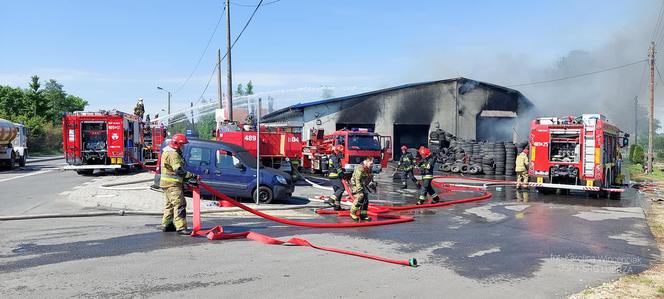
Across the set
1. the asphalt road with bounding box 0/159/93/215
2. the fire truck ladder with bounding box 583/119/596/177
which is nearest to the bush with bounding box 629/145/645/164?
the fire truck ladder with bounding box 583/119/596/177

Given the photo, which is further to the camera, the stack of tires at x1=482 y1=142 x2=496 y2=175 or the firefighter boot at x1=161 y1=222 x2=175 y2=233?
the stack of tires at x1=482 y1=142 x2=496 y2=175

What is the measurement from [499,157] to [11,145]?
77.9 ft

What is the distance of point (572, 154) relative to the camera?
16891 mm

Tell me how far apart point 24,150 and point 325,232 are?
22.5m

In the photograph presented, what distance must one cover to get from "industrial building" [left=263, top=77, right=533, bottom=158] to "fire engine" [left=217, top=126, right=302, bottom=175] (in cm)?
1823

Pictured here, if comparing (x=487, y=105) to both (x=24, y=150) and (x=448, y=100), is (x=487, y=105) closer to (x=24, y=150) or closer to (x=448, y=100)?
(x=448, y=100)

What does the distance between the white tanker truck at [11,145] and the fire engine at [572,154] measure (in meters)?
21.9

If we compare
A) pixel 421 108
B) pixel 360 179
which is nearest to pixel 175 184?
pixel 360 179

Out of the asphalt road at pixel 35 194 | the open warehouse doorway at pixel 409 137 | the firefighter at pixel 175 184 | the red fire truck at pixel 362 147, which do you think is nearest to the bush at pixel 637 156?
the open warehouse doorway at pixel 409 137

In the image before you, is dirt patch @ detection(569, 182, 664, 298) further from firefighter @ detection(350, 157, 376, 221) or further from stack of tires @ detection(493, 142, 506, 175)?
stack of tires @ detection(493, 142, 506, 175)

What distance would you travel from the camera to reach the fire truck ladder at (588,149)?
53.6 feet

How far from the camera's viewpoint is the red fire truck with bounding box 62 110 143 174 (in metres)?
20.1

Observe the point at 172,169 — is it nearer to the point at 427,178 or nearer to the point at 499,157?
the point at 427,178

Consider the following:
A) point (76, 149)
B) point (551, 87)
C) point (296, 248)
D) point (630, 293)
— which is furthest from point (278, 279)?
point (551, 87)
